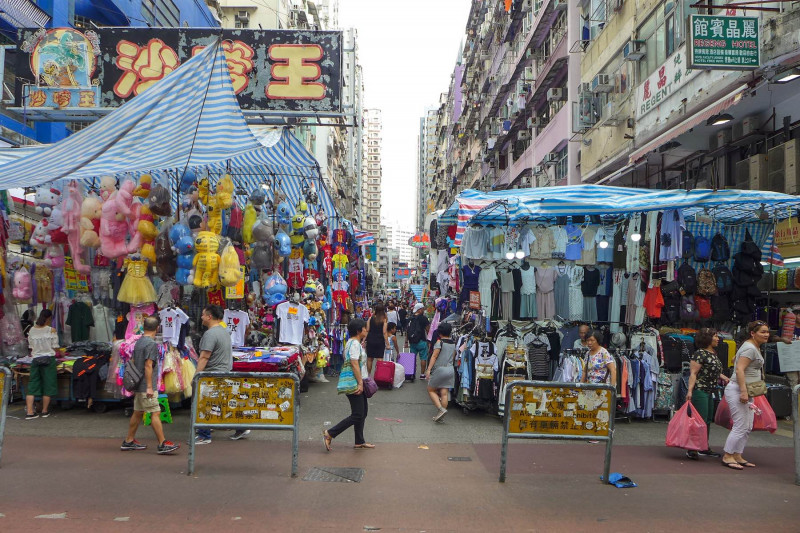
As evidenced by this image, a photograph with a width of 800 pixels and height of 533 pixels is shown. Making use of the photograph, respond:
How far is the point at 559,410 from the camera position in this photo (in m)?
6.46

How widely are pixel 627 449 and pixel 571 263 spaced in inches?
146

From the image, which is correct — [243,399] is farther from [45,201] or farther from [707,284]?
[707,284]

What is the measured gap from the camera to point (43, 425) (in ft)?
30.0

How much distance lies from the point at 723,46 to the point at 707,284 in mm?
4119

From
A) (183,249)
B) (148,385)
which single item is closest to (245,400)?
(148,385)

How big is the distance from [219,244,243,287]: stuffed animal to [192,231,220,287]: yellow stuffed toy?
113 millimetres

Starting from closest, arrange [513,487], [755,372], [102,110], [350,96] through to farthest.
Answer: [513,487]
[755,372]
[102,110]
[350,96]

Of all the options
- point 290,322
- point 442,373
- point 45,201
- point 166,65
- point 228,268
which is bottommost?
point 442,373

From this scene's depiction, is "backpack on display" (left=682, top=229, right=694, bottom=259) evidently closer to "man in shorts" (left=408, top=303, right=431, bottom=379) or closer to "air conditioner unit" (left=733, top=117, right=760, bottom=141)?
"air conditioner unit" (left=733, top=117, right=760, bottom=141)

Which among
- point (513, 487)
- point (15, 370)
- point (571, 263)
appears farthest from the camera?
point (571, 263)

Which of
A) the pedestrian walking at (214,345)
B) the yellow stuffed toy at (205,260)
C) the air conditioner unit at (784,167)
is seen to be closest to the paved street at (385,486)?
the pedestrian walking at (214,345)

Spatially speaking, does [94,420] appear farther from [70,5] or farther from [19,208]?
[70,5]

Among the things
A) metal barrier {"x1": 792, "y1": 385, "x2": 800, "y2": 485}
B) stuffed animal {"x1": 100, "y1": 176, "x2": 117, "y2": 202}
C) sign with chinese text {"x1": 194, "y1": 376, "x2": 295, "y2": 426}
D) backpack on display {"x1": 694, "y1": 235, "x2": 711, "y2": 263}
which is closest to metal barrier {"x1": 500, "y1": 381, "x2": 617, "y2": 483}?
metal barrier {"x1": 792, "y1": 385, "x2": 800, "y2": 485}

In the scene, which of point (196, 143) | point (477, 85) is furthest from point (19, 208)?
point (477, 85)
